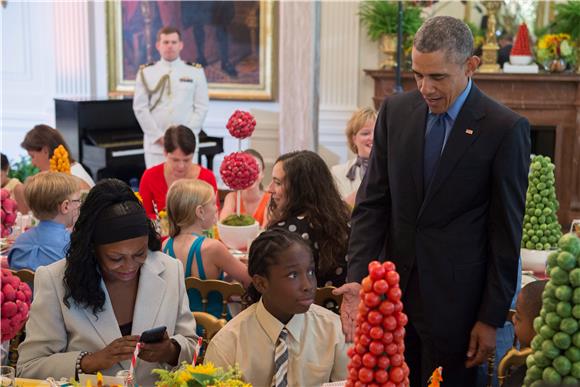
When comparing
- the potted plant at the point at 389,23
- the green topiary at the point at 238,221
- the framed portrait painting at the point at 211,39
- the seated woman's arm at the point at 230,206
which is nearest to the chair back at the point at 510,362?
the green topiary at the point at 238,221

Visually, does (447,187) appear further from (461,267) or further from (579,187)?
(579,187)

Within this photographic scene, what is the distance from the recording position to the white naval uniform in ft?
23.5

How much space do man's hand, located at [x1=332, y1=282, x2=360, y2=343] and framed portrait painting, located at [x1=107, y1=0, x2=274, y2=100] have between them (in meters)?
6.63

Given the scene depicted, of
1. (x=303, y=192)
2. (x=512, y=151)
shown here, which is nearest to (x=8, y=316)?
(x=512, y=151)

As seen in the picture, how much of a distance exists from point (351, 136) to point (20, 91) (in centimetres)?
609

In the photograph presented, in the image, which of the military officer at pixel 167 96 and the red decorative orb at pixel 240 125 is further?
the military officer at pixel 167 96

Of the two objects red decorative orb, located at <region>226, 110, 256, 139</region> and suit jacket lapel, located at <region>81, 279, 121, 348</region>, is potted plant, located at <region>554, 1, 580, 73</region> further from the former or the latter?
suit jacket lapel, located at <region>81, 279, 121, 348</region>

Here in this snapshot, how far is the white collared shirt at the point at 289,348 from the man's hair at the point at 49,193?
1.40 meters

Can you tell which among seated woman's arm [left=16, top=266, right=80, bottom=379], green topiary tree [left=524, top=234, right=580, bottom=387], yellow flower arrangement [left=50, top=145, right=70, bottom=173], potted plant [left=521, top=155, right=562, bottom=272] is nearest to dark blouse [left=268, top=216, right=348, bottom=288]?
potted plant [left=521, top=155, right=562, bottom=272]

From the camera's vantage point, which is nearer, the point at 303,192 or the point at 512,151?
the point at 512,151

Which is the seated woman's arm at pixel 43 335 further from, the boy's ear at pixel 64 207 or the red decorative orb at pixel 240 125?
the red decorative orb at pixel 240 125

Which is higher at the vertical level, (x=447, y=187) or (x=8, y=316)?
(x=447, y=187)

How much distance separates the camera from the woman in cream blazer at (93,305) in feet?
8.25

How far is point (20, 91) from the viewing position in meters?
9.70
